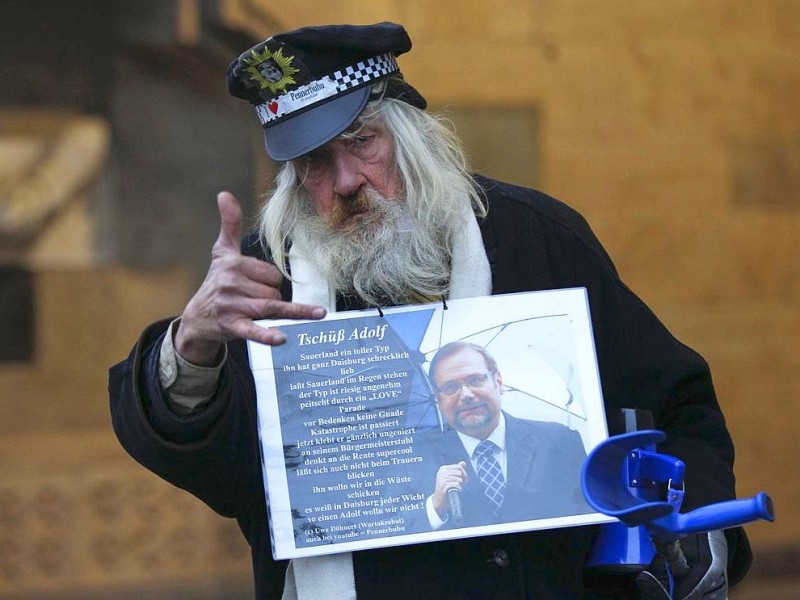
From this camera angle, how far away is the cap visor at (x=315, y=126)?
2.50 metres

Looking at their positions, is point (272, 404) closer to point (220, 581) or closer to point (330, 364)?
point (330, 364)

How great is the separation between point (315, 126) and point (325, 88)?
0.27 feet

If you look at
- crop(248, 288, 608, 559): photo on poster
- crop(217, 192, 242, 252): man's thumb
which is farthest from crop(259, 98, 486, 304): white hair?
crop(217, 192, 242, 252): man's thumb

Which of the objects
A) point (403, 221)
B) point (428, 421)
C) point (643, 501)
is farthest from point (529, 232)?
point (643, 501)

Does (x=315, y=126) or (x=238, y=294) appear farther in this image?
(x=315, y=126)

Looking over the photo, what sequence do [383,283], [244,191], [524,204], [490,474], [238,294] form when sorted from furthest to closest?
[244,191] < [524,204] < [383,283] < [490,474] < [238,294]

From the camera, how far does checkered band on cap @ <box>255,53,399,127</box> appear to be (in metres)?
2.54

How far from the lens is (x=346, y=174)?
252 cm

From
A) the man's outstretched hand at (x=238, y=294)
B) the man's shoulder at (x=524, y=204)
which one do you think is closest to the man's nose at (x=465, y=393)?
the man's outstretched hand at (x=238, y=294)

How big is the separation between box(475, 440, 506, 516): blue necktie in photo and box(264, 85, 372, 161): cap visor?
0.62 meters

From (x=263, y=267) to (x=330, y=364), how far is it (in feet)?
0.99

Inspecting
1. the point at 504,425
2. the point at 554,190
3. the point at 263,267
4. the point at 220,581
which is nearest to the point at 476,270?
the point at 504,425

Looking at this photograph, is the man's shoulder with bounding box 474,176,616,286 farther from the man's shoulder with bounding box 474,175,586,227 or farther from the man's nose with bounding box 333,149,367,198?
the man's nose with bounding box 333,149,367,198

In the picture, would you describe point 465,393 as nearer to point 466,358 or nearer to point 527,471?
point 466,358
